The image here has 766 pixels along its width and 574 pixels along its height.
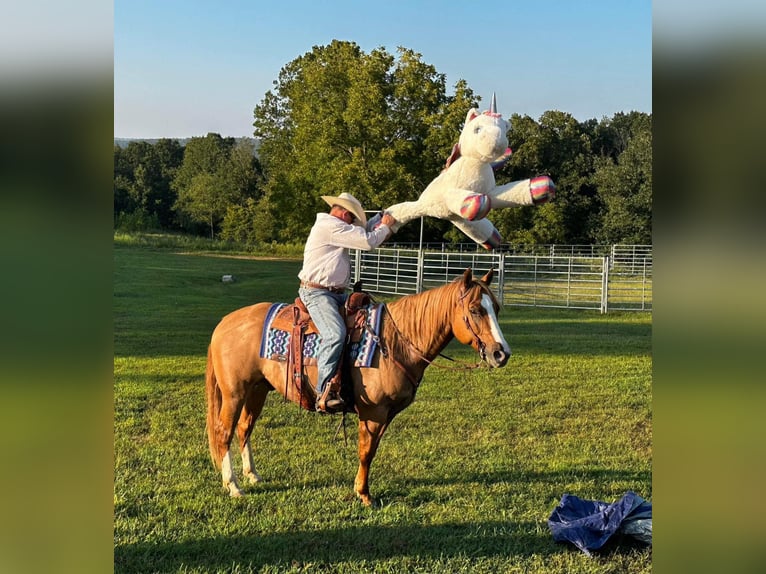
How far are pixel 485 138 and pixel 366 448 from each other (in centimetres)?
217

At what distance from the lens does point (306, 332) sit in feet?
12.4

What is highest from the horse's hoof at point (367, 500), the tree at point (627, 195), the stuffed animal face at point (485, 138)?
the tree at point (627, 195)

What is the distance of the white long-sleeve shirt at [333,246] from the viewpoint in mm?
3332

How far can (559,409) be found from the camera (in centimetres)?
620

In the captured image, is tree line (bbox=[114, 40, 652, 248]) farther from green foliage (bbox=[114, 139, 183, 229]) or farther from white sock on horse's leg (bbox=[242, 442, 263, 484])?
white sock on horse's leg (bbox=[242, 442, 263, 484])

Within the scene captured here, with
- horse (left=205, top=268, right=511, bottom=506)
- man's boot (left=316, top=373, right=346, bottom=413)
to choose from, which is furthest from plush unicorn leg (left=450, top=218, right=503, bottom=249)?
man's boot (left=316, top=373, right=346, bottom=413)

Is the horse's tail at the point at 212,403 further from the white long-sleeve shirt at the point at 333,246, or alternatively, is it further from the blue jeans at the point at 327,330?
the white long-sleeve shirt at the point at 333,246

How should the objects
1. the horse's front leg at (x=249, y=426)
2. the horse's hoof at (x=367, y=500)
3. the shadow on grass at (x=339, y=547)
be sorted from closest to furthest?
1. the shadow on grass at (x=339, y=547)
2. the horse's hoof at (x=367, y=500)
3. the horse's front leg at (x=249, y=426)

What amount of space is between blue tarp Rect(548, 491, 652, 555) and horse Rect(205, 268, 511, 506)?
1133 mm

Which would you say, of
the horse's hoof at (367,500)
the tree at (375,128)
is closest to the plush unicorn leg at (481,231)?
the horse's hoof at (367,500)

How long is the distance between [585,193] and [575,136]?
3.29m

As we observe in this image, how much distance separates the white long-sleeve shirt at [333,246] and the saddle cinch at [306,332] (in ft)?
0.57
